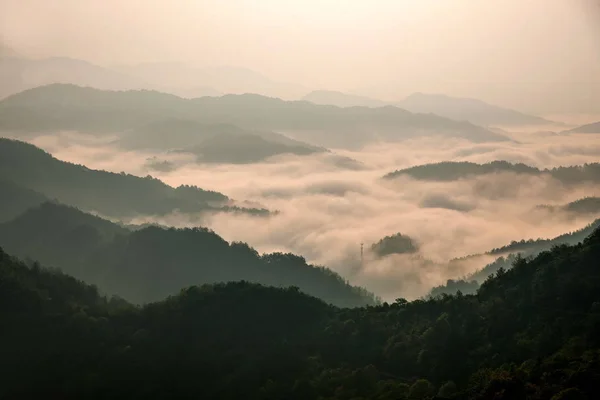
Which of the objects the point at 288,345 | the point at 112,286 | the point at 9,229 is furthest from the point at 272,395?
the point at 9,229

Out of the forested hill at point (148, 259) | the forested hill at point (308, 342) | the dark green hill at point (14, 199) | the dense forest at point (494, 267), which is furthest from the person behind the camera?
the dark green hill at point (14, 199)

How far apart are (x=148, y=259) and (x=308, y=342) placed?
8523cm

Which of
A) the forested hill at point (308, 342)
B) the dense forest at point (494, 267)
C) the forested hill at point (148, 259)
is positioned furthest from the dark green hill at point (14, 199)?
the dense forest at point (494, 267)

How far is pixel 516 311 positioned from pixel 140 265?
101 m

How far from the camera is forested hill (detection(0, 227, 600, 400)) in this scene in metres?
51.4

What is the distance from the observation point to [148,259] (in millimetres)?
147000

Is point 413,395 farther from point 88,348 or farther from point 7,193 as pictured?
point 7,193

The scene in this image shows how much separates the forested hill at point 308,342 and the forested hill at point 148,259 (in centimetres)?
5910

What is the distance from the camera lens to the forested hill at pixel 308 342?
51.4 metres

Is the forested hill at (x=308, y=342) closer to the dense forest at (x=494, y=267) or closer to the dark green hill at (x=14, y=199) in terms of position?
the dense forest at (x=494, y=267)

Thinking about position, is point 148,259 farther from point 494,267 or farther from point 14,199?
point 494,267

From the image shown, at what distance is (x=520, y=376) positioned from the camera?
42125mm

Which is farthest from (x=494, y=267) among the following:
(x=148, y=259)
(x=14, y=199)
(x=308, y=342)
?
(x=14, y=199)

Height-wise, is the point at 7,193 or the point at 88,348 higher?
the point at 7,193
